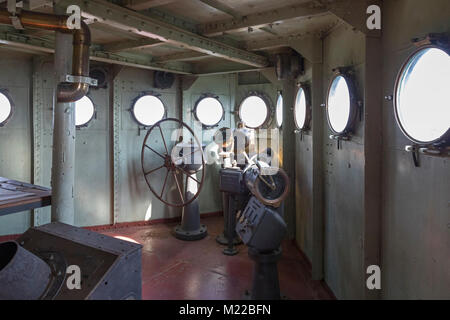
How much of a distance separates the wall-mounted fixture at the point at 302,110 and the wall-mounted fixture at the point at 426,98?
1542 millimetres

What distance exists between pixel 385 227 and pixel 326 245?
1.11m

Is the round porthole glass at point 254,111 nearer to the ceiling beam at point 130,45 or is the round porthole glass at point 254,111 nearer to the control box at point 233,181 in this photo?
the control box at point 233,181

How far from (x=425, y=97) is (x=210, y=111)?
397cm

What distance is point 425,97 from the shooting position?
1.63 meters

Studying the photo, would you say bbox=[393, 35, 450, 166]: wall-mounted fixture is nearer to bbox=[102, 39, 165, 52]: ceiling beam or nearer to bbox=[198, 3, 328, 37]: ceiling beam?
bbox=[198, 3, 328, 37]: ceiling beam

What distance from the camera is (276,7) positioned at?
8.51 feet

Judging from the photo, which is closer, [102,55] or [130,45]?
[130,45]

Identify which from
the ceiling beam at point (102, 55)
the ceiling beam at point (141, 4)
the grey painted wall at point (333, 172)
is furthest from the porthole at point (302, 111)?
the ceiling beam at point (102, 55)

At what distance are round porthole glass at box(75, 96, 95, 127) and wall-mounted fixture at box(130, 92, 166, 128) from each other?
549 mm

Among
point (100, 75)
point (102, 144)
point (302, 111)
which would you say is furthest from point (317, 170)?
point (100, 75)

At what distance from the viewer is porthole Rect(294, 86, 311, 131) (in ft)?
11.1

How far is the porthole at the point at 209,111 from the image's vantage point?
529 cm

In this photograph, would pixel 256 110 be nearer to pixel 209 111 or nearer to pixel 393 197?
pixel 209 111

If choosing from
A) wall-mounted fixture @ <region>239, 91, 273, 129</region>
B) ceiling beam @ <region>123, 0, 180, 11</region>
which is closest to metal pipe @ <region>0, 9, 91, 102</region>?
ceiling beam @ <region>123, 0, 180, 11</region>
